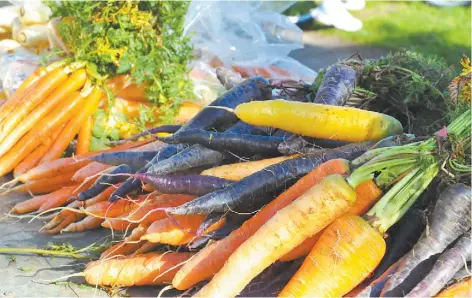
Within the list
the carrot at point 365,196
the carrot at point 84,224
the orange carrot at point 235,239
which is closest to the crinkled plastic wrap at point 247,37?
the carrot at point 84,224

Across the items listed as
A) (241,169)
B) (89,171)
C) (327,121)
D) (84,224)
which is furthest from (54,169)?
(327,121)

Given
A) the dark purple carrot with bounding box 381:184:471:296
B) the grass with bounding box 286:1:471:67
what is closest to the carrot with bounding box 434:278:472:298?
the dark purple carrot with bounding box 381:184:471:296

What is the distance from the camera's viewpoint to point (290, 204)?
264 cm

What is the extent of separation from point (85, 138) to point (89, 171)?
0.89 meters

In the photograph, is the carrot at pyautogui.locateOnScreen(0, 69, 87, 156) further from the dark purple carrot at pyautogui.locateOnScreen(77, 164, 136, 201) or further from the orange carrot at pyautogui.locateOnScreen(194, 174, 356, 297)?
the orange carrot at pyautogui.locateOnScreen(194, 174, 356, 297)

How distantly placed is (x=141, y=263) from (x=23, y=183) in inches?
73.1

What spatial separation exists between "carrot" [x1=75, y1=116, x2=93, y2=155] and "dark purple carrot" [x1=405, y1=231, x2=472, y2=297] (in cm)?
291

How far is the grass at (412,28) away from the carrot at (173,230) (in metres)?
6.06

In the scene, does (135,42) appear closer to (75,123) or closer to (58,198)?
(75,123)

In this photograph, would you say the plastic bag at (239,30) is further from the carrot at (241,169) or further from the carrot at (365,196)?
the carrot at (365,196)

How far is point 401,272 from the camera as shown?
2461 millimetres

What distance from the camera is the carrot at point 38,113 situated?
15.1 ft

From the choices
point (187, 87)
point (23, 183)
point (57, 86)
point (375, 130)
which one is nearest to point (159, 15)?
point (187, 87)

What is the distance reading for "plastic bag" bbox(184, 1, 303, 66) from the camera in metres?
5.98
